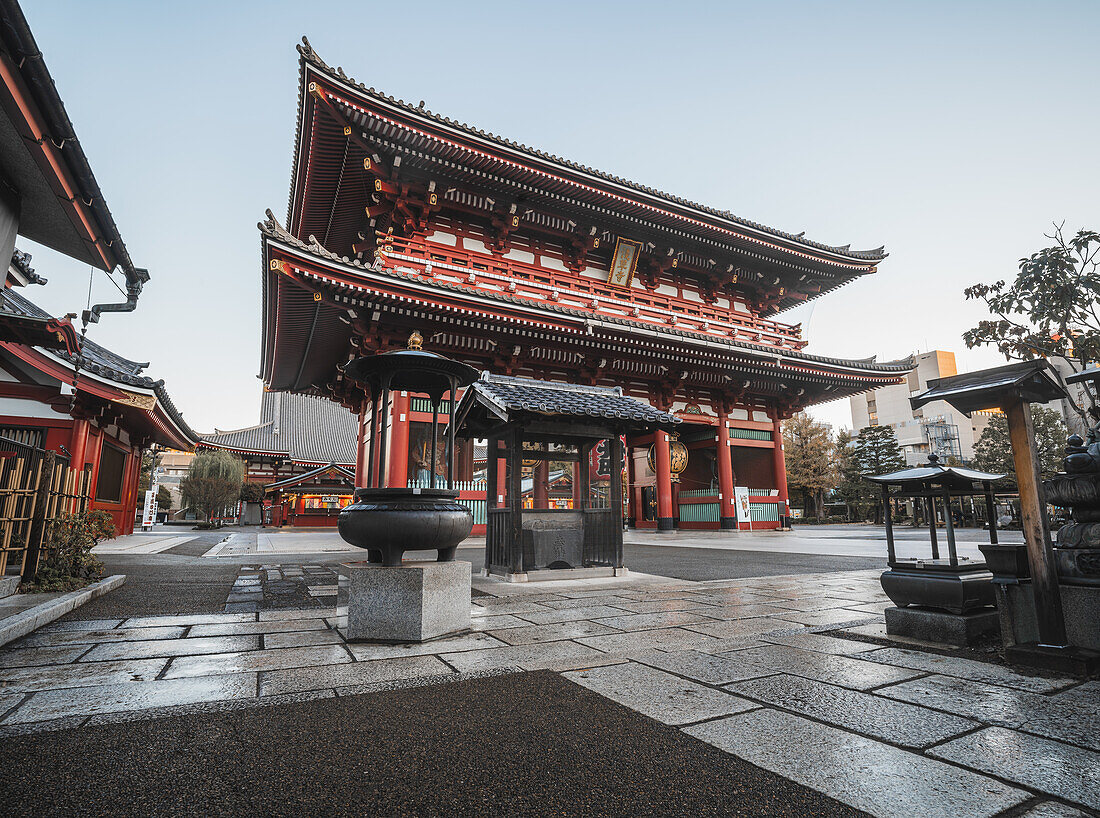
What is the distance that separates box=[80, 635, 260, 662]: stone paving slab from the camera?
3.23 metres

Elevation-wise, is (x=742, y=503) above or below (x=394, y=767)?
above

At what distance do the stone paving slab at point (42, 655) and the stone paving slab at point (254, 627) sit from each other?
1.98 ft

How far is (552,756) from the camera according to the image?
185 centimetres

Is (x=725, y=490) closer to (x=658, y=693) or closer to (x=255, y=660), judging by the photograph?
(x=658, y=693)

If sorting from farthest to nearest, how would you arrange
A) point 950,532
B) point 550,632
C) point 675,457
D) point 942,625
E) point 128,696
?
point 675,457 → point 550,632 → point 950,532 → point 942,625 → point 128,696

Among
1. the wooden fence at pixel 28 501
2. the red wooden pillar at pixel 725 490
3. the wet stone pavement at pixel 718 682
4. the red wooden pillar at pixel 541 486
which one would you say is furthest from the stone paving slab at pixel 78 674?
the red wooden pillar at pixel 725 490

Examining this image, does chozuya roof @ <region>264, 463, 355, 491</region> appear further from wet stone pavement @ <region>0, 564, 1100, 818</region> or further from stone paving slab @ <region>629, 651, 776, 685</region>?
stone paving slab @ <region>629, 651, 776, 685</region>

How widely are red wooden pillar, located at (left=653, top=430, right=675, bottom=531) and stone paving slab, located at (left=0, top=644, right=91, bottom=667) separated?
14.6 metres

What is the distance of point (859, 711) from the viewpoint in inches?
88.6

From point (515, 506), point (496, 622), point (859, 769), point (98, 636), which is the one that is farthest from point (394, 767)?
point (515, 506)

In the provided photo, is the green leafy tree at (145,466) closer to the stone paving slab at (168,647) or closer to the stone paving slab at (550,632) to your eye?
the stone paving slab at (168,647)

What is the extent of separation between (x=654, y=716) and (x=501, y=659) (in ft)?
3.86

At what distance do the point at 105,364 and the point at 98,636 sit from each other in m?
12.6

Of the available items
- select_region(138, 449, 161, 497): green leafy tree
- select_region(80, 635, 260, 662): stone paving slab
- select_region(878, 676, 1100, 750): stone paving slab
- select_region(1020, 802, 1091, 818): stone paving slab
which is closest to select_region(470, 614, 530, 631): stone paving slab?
select_region(80, 635, 260, 662): stone paving slab
